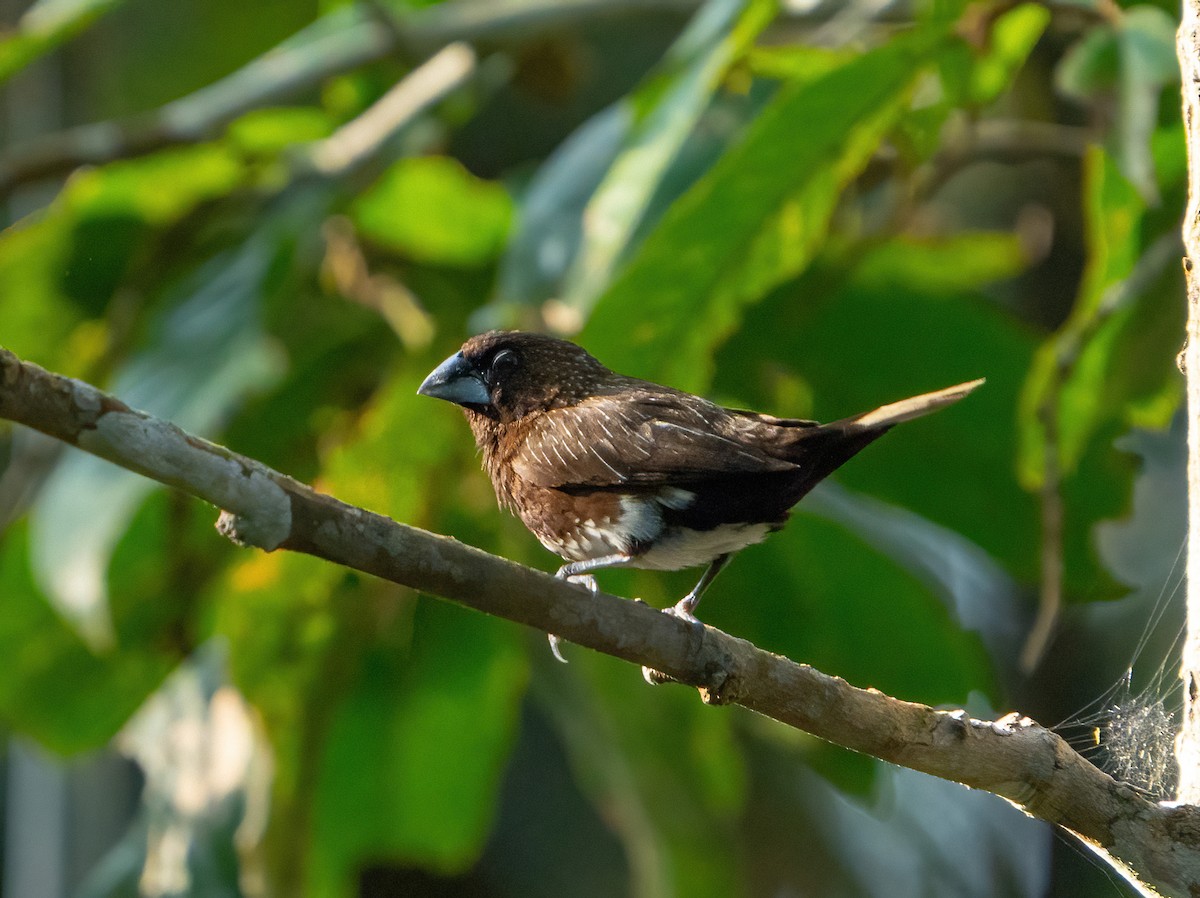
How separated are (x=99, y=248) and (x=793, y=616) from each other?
1383 millimetres

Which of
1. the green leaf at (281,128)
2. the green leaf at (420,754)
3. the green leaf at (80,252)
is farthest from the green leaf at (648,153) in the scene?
the green leaf at (281,128)

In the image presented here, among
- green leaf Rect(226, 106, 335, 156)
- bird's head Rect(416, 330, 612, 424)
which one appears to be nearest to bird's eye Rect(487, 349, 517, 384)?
bird's head Rect(416, 330, 612, 424)

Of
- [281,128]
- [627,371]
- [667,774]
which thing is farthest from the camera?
[281,128]

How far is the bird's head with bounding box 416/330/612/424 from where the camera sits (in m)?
0.98

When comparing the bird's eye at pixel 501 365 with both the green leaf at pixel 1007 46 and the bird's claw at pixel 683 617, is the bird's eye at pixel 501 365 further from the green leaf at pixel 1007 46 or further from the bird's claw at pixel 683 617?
the green leaf at pixel 1007 46

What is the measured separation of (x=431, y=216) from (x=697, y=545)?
5.33 feet

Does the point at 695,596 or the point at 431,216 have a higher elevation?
the point at 695,596

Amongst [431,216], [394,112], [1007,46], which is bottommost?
[431,216]

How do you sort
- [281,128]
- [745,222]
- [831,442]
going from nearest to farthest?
[831,442], [745,222], [281,128]

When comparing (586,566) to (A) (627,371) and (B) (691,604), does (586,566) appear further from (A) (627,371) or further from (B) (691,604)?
(A) (627,371)

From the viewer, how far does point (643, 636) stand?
2.54ft

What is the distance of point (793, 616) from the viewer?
5.57 ft

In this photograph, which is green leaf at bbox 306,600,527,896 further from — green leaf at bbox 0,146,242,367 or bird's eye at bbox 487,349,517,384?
bird's eye at bbox 487,349,517,384

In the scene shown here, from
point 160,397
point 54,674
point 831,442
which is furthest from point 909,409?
point 54,674
